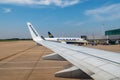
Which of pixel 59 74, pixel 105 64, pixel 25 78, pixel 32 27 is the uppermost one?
pixel 32 27

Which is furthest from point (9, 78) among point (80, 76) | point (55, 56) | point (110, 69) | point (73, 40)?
point (73, 40)

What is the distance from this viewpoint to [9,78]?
440 inches

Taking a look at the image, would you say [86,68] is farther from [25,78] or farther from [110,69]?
[25,78]

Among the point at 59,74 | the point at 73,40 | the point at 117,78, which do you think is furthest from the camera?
the point at 73,40

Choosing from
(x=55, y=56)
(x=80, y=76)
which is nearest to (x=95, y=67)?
(x=80, y=76)

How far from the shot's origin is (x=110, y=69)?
4.40 metres

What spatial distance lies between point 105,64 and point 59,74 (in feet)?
5.17

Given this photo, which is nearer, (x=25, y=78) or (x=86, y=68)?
(x=86, y=68)

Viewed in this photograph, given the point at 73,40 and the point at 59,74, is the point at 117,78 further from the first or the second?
the point at 73,40

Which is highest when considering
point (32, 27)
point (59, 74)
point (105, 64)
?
point (32, 27)

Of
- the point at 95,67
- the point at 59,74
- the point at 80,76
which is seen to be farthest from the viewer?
the point at 59,74

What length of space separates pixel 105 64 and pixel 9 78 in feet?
23.7

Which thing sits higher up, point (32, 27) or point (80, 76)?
point (32, 27)

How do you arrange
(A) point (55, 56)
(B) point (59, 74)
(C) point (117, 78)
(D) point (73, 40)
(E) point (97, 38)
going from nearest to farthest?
(C) point (117, 78) → (B) point (59, 74) → (A) point (55, 56) → (D) point (73, 40) → (E) point (97, 38)
